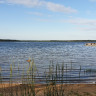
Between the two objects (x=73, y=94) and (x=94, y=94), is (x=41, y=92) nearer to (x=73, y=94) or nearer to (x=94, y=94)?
(x=73, y=94)

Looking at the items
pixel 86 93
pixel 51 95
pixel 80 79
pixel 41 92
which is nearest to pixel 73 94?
pixel 86 93

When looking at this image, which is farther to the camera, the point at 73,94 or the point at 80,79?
the point at 80,79

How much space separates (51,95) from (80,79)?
19.4 ft

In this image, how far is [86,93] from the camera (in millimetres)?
6238

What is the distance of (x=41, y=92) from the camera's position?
6.22 m

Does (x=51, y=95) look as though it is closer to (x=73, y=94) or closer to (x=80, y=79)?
(x=73, y=94)

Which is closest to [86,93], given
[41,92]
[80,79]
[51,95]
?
[41,92]

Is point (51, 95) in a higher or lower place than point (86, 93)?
higher

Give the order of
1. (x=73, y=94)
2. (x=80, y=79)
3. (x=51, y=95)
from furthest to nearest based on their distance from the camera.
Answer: (x=80, y=79) → (x=73, y=94) → (x=51, y=95)

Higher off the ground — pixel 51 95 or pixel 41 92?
pixel 51 95

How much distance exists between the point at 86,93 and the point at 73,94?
694 millimetres

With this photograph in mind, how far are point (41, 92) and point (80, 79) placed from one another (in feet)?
14.7

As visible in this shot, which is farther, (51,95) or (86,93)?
(86,93)

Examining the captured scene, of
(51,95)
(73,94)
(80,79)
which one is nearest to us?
(51,95)
